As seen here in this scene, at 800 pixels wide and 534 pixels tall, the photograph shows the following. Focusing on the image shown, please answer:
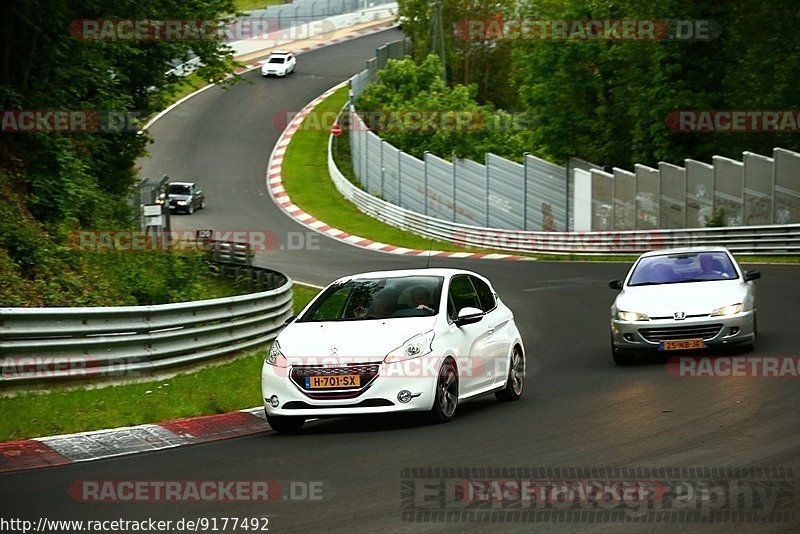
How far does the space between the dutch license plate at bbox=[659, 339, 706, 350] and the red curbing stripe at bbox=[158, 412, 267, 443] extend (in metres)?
5.74

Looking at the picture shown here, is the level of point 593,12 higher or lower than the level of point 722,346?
higher

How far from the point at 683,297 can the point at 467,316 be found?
16.0 ft

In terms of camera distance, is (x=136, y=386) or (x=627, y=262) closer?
(x=136, y=386)

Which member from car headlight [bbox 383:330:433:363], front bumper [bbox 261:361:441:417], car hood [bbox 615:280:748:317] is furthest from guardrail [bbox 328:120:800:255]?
front bumper [bbox 261:361:441:417]

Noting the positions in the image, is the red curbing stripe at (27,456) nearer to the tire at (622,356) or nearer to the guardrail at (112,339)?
the guardrail at (112,339)

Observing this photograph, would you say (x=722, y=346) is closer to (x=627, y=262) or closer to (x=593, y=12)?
(x=627, y=262)

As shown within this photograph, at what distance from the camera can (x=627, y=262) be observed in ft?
124

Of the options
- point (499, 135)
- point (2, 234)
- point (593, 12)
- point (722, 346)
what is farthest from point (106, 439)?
point (499, 135)

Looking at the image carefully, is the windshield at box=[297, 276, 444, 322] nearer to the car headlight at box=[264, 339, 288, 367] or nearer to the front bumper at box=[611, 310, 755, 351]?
the car headlight at box=[264, 339, 288, 367]

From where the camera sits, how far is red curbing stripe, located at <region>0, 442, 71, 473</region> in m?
10.8

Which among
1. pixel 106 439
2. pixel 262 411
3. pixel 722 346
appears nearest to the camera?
pixel 106 439

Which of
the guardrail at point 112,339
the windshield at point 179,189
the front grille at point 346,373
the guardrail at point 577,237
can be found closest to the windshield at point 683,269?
the guardrail at point 112,339

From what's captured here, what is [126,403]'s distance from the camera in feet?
45.0

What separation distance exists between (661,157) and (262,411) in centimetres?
3495
